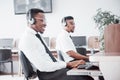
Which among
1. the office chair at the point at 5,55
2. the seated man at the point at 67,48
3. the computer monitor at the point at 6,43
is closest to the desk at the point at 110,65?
the seated man at the point at 67,48

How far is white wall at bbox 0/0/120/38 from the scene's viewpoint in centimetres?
735

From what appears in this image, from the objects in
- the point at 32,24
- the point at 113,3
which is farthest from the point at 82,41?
the point at 32,24

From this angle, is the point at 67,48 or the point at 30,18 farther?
the point at 67,48

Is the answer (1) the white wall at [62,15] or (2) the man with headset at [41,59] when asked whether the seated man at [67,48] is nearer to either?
(2) the man with headset at [41,59]

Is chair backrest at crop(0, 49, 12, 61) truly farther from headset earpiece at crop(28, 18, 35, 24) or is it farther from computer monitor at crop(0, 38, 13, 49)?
headset earpiece at crop(28, 18, 35, 24)

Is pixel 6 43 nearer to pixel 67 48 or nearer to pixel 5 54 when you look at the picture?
pixel 5 54

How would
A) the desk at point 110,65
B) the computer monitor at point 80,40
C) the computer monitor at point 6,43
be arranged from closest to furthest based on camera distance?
1. the desk at point 110,65
2. the computer monitor at point 80,40
3. the computer monitor at point 6,43

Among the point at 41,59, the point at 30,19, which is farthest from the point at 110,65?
the point at 30,19

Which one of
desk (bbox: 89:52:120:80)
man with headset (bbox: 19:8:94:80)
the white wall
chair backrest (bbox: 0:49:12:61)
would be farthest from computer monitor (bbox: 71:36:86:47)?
desk (bbox: 89:52:120:80)

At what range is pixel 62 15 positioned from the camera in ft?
24.8

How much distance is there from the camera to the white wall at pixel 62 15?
735 cm

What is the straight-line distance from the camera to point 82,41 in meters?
7.28

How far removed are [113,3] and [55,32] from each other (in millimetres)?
1802

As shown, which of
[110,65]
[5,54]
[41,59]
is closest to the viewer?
[110,65]
